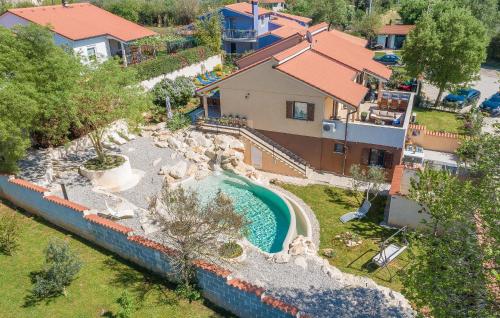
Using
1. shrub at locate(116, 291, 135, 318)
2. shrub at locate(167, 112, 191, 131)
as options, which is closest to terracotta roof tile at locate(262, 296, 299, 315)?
shrub at locate(116, 291, 135, 318)

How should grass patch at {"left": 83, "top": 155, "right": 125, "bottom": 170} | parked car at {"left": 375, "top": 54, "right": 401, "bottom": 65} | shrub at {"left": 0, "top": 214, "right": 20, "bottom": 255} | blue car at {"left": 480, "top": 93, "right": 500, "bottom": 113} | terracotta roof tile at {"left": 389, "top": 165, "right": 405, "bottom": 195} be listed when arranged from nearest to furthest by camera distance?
shrub at {"left": 0, "top": 214, "right": 20, "bottom": 255}, terracotta roof tile at {"left": 389, "top": 165, "right": 405, "bottom": 195}, grass patch at {"left": 83, "top": 155, "right": 125, "bottom": 170}, blue car at {"left": 480, "top": 93, "right": 500, "bottom": 113}, parked car at {"left": 375, "top": 54, "right": 401, "bottom": 65}

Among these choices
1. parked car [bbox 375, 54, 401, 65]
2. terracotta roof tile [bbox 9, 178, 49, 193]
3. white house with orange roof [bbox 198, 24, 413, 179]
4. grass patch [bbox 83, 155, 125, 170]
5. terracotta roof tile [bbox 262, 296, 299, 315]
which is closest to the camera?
terracotta roof tile [bbox 262, 296, 299, 315]

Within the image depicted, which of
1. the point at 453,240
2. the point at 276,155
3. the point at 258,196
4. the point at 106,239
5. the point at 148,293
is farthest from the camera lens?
→ the point at 276,155

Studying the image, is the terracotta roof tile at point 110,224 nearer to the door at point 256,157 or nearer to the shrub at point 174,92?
the door at point 256,157

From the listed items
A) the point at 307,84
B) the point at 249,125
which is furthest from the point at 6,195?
the point at 307,84

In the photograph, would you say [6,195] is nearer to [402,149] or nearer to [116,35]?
[402,149]

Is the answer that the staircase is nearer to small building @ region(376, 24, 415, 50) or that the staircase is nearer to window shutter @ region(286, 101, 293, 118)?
window shutter @ region(286, 101, 293, 118)

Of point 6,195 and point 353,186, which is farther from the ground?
point 6,195

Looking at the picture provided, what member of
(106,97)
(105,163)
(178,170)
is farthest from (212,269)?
(105,163)
